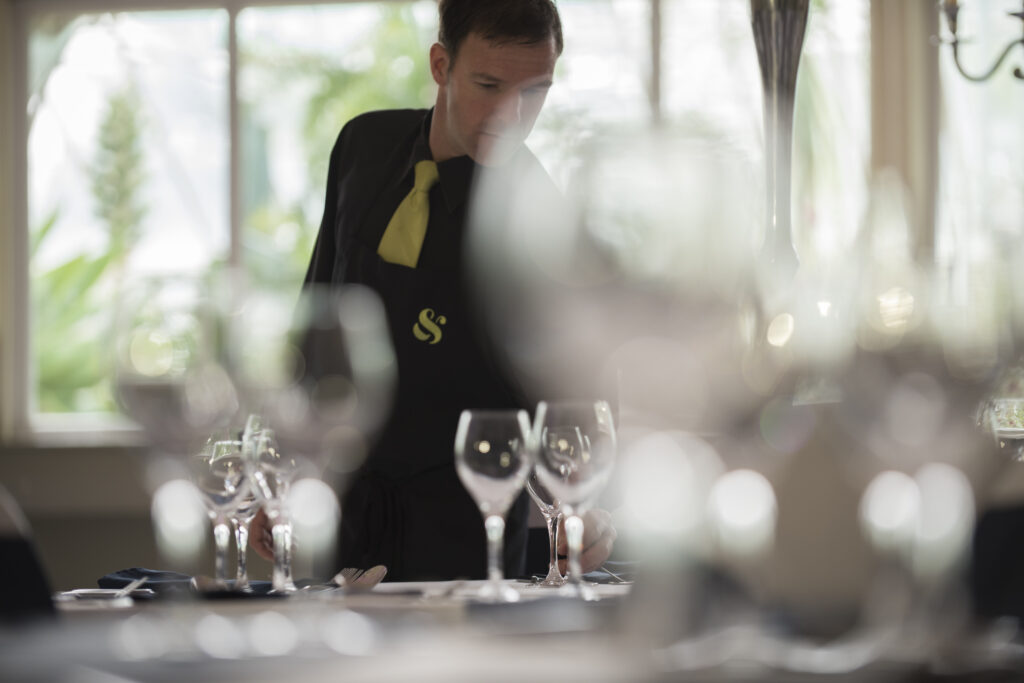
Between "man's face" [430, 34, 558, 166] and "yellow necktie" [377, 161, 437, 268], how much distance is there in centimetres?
7

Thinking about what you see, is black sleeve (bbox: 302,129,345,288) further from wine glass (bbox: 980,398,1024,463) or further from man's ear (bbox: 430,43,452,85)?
wine glass (bbox: 980,398,1024,463)

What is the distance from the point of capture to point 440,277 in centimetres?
178

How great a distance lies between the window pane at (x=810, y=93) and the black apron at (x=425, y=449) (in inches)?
106

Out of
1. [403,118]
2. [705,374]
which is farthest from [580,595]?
[403,118]

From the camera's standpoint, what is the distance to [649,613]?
77 centimetres

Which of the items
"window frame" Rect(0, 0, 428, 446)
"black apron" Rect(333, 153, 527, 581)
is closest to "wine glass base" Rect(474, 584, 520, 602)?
Answer: "black apron" Rect(333, 153, 527, 581)

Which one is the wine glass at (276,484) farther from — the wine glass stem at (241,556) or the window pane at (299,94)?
the window pane at (299,94)

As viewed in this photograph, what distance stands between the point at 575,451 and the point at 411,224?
32.8 inches

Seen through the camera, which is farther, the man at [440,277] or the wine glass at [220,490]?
the man at [440,277]

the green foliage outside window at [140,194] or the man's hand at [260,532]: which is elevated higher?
the green foliage outside window at [140,194]

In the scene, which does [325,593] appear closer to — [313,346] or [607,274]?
[313,346]

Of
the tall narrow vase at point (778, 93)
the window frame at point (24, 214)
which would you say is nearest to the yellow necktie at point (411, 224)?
the tall narrow vase at point (778, 93)

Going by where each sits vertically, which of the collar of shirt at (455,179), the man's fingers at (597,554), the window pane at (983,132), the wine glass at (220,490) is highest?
the window pane at (983,132)

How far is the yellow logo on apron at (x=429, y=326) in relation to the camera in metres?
1.76
